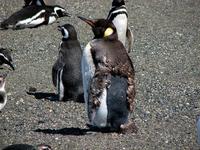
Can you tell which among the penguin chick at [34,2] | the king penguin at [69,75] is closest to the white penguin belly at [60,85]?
the king penguin at [69,75]

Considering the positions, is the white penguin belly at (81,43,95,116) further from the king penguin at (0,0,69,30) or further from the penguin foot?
the king penguin at (0,0,69,30)

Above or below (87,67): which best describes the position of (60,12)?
below

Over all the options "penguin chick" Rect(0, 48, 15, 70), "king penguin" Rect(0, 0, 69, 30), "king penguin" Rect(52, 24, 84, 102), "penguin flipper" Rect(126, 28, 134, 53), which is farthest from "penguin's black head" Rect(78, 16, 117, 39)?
"king penguin" Rect(0, 0, 69, 30)

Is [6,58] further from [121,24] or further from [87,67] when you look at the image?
[87,67]

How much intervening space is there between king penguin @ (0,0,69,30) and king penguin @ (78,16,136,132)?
20.1 feet

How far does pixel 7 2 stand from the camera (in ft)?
51.5

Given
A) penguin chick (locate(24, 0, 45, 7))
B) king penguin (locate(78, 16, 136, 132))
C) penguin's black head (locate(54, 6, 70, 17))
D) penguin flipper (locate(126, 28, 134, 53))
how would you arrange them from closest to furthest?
king penguin (locate(78, 16, 136, 132)) → penguin flipper (locate(126, 28, 134, 53)) → penguin's black head (locate(54, 6, 70, 17)) → penguin chick (locate(24, 0, 45, 7))

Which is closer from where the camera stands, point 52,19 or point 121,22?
point 121,22

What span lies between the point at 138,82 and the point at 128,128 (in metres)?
2.36

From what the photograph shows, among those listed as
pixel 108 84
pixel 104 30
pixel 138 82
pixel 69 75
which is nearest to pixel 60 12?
pixel 138 82

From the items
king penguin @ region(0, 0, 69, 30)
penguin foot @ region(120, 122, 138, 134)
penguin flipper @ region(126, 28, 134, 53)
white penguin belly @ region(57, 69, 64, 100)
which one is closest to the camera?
penguin foot @ region(120, 122, 138, 134)

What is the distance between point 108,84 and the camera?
765 cm

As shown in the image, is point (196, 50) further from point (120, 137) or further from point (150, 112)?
point (120, 137)

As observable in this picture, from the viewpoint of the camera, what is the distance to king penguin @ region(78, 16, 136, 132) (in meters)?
7.65
